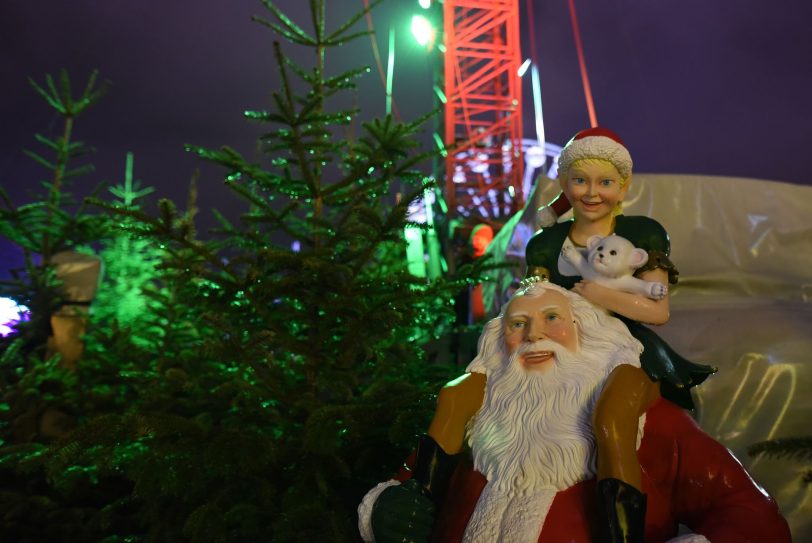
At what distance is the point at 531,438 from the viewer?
5.41 feet

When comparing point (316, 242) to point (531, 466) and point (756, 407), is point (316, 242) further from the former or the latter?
point (756, 407)

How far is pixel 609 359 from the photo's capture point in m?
1.73

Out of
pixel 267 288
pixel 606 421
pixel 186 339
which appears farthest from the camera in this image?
pixel 186 339

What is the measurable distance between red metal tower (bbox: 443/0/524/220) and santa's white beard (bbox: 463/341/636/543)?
10310 millimetres

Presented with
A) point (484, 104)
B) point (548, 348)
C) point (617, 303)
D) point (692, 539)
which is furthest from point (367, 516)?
point (484, 104)

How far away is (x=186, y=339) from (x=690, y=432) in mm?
4018

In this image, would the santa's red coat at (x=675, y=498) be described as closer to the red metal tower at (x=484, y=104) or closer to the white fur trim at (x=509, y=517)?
the white fur trim at (x=509, y=517)

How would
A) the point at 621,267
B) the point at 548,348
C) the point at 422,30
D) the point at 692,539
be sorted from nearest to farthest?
1. the point at 692,539
2. the point at 548,348
3. the point at 621,267
4. the point at 422,30

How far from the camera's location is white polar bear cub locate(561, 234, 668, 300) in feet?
6.08

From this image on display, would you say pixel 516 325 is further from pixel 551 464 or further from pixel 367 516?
pixel 367 516

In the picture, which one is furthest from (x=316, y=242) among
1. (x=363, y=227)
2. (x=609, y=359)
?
(x=609, y=359)

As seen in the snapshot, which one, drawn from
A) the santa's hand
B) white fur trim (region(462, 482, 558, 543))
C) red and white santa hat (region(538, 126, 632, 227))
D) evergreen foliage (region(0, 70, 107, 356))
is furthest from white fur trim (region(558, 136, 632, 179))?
evergreen foliage (region(0, 70, 107, 356))

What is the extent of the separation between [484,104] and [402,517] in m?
11.7

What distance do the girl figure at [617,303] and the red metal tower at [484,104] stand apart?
32.2 feet
